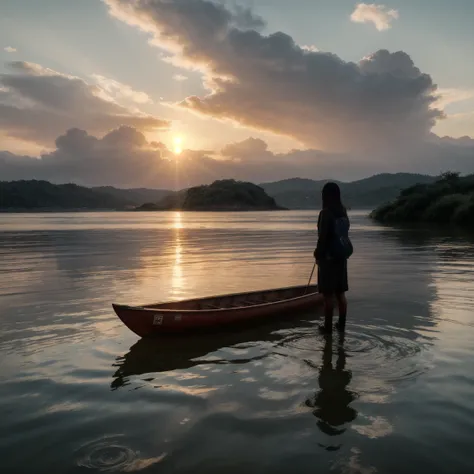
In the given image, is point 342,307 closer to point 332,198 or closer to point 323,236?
point 323,236

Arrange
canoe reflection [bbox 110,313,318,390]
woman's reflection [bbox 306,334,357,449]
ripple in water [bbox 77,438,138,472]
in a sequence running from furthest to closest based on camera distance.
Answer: canoe reflection [bbox 110,313,318,390], woman's reflection [bbox 306,334,357,449], ripple in water [bbox 77,438,138,472]

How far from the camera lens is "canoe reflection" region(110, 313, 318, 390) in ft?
26.6

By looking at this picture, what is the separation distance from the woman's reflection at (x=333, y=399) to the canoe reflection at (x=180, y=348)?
2.15 meters

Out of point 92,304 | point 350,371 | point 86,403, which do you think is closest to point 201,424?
point 86,403

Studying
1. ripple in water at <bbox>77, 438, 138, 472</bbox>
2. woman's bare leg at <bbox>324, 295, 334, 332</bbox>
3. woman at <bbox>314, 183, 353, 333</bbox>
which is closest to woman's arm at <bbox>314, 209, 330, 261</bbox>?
woman at <bbox>314, 183, 353, 333</bbox>

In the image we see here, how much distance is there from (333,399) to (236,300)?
635cm

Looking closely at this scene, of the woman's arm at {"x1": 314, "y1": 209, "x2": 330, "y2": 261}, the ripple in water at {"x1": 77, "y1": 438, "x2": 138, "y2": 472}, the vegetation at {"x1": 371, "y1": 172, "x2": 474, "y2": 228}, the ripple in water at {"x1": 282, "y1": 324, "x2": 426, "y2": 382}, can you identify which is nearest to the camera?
the ripple in water at {"x1": 77, "y1": 438, "x2": 138, "y2": 472}

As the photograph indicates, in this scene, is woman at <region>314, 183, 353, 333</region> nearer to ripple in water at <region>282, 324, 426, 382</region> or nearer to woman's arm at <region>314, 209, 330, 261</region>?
woman's arm at <region>314, 209, 330, 261</region>

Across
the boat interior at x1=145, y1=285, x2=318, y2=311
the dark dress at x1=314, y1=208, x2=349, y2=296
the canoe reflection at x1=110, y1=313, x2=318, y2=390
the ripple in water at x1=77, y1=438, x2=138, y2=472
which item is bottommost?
the canoe reflection at x1=110, y1=313, x2=318, y2=390

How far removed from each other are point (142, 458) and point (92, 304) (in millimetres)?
9115

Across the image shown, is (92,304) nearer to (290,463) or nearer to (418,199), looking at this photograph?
(290,463)

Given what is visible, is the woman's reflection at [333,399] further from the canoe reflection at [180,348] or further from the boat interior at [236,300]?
the boat interior at [236,300]

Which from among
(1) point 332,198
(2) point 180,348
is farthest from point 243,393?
(1) point 332,198

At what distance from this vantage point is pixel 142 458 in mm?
5051
